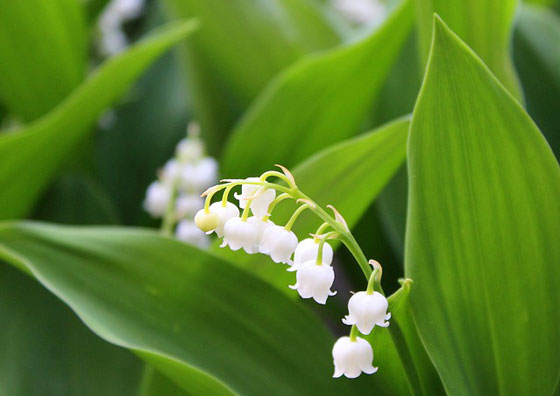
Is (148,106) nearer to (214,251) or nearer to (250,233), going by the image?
(214,251)

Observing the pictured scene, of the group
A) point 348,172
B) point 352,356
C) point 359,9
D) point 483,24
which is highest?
point 359,9

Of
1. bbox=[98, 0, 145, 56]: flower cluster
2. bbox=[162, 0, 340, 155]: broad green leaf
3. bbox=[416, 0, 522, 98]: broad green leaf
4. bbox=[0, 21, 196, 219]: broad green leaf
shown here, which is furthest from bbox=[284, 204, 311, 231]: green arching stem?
bbox=[98, 0, 145, 56]: flower cluster

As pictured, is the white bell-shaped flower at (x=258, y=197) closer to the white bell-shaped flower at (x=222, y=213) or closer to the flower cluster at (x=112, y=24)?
the white bell-shaped flower at (x=222, y=213)

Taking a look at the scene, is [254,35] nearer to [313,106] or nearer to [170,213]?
[313,106]

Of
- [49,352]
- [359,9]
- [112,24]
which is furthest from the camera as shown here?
[359,9]

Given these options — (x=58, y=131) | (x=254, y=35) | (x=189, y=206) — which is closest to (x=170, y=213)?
(x=189, y=206)

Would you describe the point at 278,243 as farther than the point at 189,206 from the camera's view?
No

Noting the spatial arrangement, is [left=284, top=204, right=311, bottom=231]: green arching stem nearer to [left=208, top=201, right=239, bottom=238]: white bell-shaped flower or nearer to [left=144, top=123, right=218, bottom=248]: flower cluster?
[left=208, top=201, right=239, bottom=238]: white bell-shaped flower
